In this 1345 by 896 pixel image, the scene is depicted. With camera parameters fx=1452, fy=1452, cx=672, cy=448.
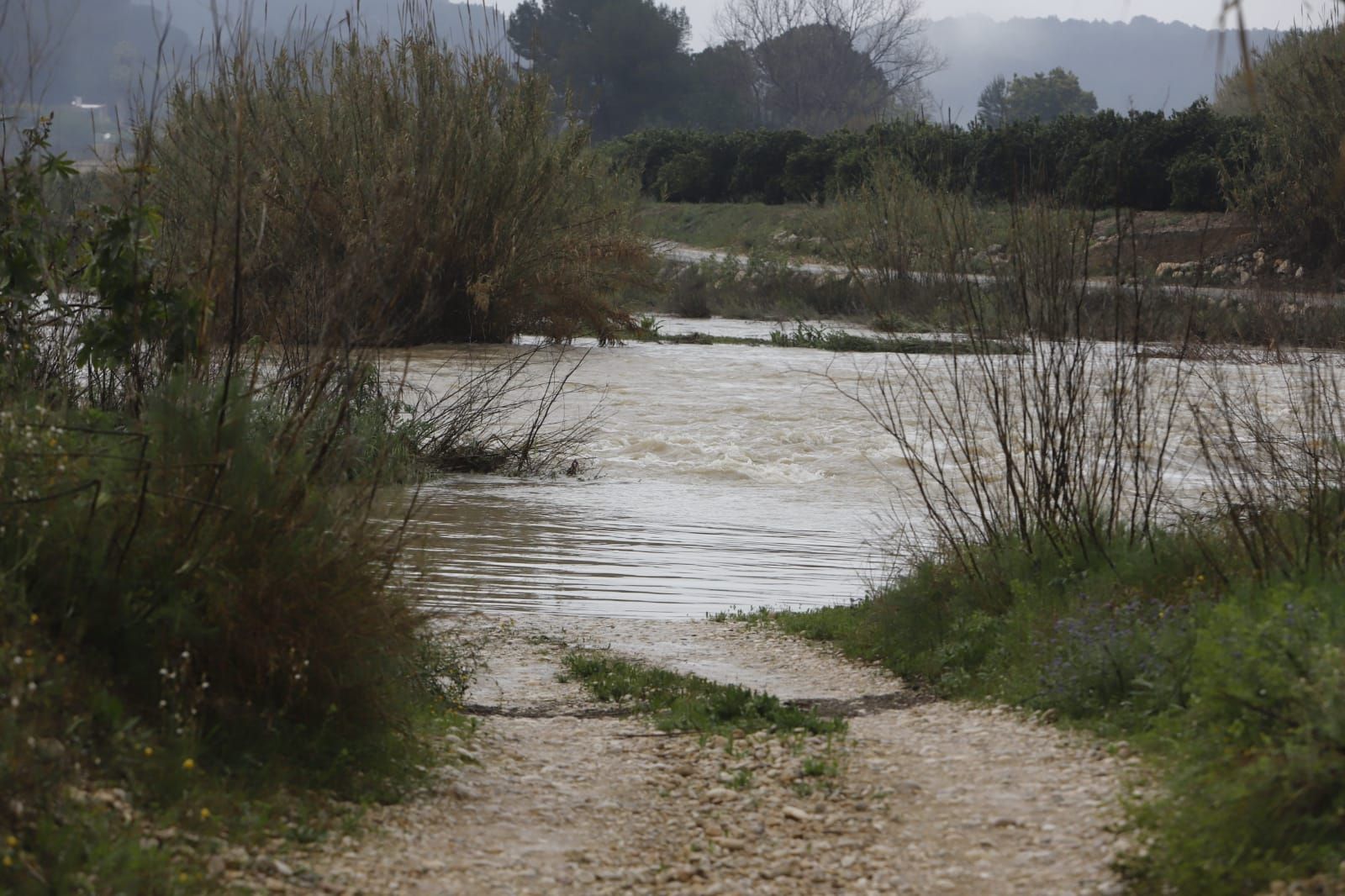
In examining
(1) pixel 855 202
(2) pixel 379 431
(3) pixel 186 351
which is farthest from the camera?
(1) pixel 855 202

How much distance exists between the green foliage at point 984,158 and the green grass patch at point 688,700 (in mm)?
21936

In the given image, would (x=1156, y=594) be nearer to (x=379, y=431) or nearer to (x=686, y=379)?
(x=379, y=431)

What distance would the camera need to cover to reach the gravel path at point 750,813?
4723mm

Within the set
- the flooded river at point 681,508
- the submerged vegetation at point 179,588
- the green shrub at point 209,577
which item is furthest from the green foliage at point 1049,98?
the green shrub at point 209,577

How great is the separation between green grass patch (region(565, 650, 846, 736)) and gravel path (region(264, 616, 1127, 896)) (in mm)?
121

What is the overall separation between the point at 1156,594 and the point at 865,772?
86.4 inches

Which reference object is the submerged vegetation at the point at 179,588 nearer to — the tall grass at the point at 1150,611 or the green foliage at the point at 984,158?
the tall grass at the point at 1150,611

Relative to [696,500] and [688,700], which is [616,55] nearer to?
[696,500]

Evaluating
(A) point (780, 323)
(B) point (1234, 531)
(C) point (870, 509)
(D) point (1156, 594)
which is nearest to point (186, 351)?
(D) point (1156, 594)

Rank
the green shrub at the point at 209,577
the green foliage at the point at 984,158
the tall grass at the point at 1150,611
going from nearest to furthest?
the tall grass at the point at 1150,611 < the green shrub at the point at 209,577 < the green foliage at the point at 984,158

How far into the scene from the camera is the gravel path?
4.72 metres

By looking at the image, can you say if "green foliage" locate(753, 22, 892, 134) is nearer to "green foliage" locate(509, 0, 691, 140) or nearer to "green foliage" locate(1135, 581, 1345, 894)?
"green foliage" locate(509, 0, 691, 140)

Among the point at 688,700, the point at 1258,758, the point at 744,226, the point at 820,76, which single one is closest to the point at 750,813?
the point at 688,700

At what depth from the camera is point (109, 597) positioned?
5.02 m
